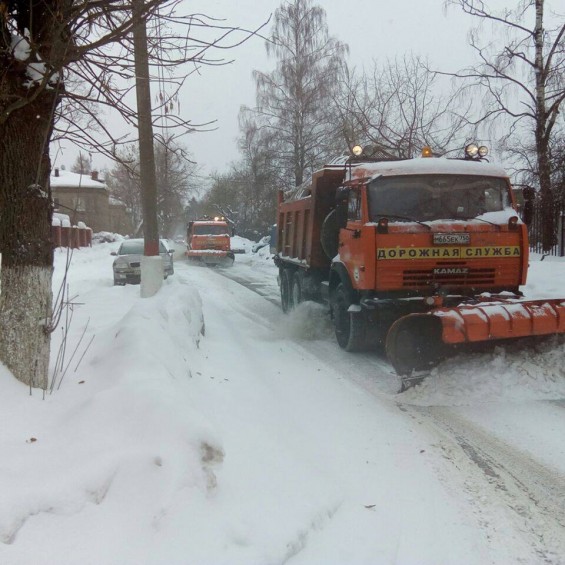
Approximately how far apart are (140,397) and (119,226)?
85.2m

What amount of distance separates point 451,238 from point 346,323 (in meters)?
1.97

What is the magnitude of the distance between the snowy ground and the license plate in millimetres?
1446

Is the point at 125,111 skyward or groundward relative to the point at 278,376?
skyward

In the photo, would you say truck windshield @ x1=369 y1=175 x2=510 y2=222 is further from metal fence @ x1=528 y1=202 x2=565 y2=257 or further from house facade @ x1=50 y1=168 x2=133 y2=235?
house facade @ x1=50 y1=168 x2=133 y2=235

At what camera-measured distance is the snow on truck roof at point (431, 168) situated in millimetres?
7027

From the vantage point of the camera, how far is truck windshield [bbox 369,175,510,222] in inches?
272

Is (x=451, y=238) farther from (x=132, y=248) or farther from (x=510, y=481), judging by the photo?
(x=132, y=248)

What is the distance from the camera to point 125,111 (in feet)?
15.6

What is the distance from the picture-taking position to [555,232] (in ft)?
56.1

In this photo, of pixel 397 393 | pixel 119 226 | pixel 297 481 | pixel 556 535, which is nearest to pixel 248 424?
pixel 297 481

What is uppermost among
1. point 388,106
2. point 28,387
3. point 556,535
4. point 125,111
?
point 388,106

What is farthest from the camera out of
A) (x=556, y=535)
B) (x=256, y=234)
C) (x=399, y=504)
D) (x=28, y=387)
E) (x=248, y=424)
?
(x=256, y=234)

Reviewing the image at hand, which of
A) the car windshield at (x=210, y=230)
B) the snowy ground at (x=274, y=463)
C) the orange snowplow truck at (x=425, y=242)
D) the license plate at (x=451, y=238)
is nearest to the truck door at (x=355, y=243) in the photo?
the orange snowplow truck at (x=425, y=242)

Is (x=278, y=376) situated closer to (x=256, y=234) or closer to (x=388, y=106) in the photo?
(x=388, y=106)
